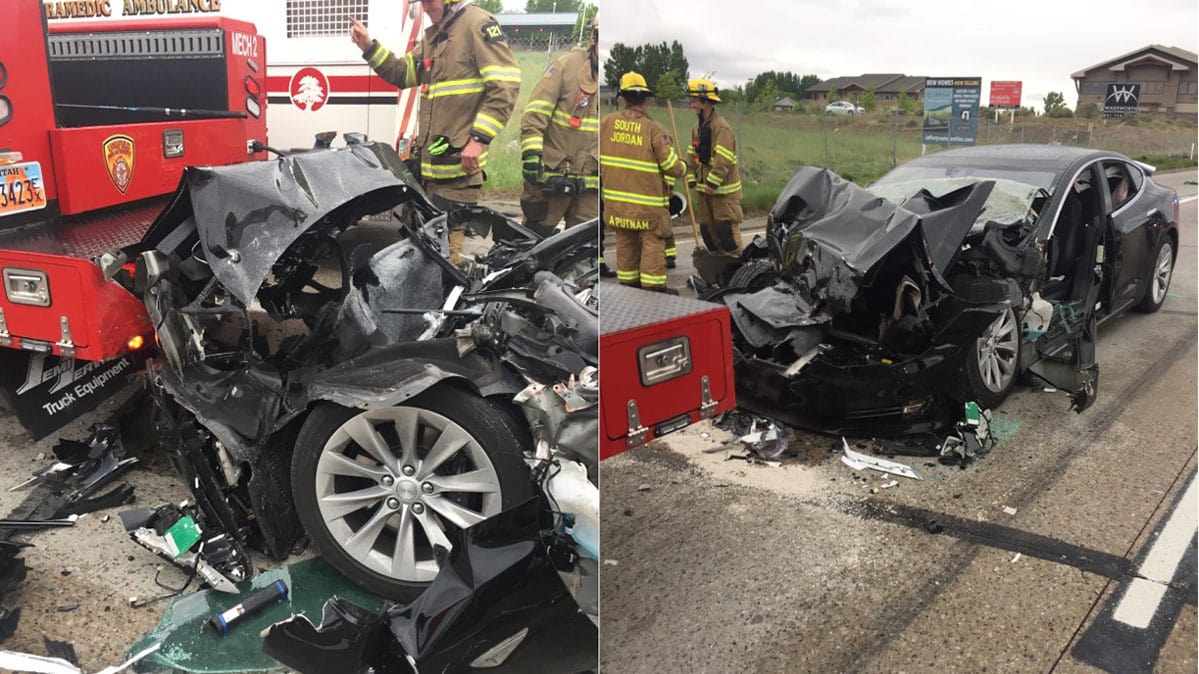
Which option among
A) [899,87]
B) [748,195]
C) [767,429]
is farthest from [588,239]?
[748,195]

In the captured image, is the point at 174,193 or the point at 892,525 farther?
the point at 892,525

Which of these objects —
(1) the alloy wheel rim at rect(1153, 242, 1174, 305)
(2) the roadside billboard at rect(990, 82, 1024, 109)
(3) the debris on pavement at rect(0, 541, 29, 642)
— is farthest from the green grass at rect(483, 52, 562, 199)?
(1) the alloy wheel rim at rect(1153, 242, 1174, 305)

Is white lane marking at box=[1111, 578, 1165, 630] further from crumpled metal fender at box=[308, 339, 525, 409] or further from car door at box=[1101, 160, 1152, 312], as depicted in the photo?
car door at box=[1101, 160, 1152, 312]

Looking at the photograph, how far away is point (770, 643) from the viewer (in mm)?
2797

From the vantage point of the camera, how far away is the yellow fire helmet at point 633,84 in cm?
140

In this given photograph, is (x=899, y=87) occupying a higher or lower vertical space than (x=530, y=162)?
higher

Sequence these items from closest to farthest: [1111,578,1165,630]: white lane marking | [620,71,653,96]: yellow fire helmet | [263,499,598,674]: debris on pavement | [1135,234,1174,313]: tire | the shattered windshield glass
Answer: [620,71,653,96]: yellow fire helmet < [263,499,598,674]: debris on pavement < [1111,578,1165,630]: white lane marking < the shattered windshield glass < [1135,234,1174,313]: tire

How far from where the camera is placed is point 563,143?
155cm

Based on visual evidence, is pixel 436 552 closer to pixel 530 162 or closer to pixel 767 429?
pixel 530 162

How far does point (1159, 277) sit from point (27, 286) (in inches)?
291

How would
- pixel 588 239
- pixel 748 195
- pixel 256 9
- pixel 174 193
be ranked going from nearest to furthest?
pixel 588 239 → pixel 256 9 → pixel 174 193 → pixel 748 195

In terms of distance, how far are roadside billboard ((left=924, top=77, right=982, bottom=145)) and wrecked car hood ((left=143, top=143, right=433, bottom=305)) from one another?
8.21 ft

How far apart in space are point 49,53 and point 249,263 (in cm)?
64

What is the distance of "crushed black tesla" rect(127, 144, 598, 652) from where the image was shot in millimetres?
1990
